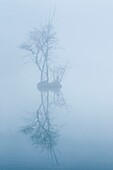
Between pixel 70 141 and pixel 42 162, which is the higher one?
pixel 70 141

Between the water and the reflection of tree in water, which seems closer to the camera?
the water

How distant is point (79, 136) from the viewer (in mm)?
6488

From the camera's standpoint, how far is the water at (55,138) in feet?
15.8

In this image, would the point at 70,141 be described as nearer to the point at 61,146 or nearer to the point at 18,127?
the point at 61,146

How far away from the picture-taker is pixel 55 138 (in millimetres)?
6184

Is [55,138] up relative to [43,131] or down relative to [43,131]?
down

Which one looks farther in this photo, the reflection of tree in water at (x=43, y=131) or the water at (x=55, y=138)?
the reflection of tree in water at (x=43, y=131)

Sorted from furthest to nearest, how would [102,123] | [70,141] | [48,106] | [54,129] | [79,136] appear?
[48,106] → [102,123] → [54,129] → [79,136] → [70,141]

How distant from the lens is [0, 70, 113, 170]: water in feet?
15.8

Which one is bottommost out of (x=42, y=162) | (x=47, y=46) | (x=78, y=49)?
(x=42, y=162)

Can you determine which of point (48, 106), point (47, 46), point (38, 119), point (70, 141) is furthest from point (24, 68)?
point (70, 141)

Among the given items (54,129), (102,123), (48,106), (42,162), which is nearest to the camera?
(42,162)

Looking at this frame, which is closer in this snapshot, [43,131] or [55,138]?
[55,138]

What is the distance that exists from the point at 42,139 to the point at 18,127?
1.25 metres
